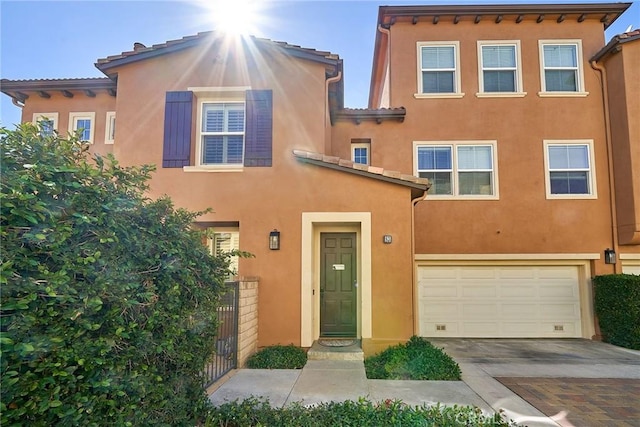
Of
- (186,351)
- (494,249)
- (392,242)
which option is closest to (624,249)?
(494,249)

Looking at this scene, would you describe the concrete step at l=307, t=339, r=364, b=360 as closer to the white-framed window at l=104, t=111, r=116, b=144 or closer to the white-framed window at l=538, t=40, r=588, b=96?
the white-framed window at l=104, t=111, r=116, b=144

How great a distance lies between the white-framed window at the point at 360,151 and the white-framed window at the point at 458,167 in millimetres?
1372

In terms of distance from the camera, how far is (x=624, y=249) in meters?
9.76

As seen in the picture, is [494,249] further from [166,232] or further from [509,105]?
[166,232]

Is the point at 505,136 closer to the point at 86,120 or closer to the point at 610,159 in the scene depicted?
the point at 610,159

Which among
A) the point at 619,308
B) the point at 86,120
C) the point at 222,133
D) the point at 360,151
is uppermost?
the point at 86,120

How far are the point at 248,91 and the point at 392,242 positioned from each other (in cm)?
467

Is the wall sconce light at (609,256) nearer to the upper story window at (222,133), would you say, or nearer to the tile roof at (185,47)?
the tile roof at (185,47)

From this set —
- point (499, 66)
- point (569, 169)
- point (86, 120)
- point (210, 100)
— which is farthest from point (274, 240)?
point (569, 169)

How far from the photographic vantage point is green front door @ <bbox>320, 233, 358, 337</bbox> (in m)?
8.25

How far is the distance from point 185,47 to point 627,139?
11364 mm

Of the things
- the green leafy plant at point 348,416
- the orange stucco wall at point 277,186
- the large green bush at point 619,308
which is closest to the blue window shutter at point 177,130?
the orange stucco wall at point 277,186

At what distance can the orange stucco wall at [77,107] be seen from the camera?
35.2 ft

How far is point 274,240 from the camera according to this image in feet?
25.1
